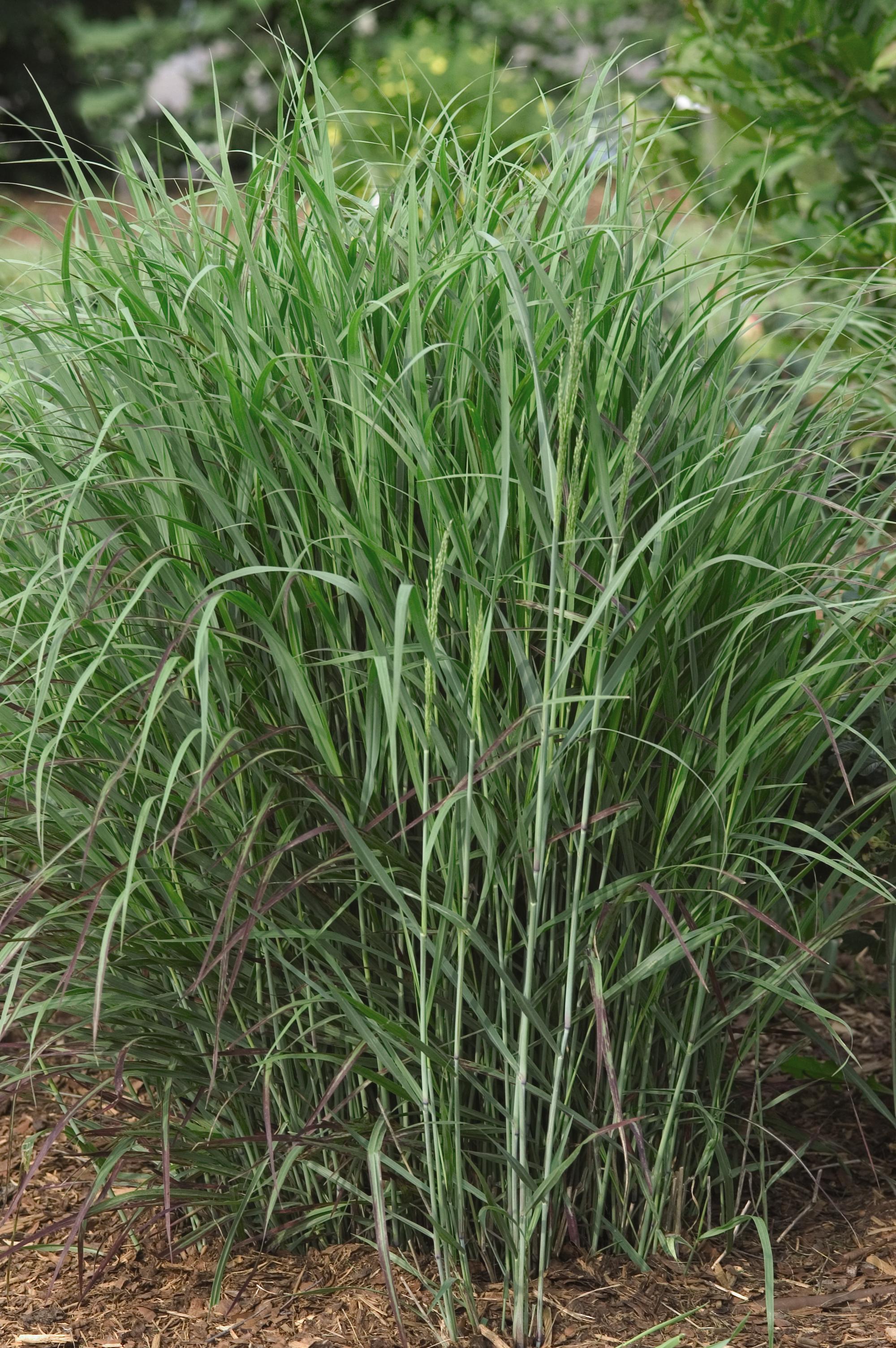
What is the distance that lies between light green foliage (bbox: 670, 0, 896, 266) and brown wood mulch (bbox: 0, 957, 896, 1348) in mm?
2747

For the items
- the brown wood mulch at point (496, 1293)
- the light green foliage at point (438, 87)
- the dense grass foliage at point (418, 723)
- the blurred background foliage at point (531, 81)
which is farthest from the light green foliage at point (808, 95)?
the brown wood mulch at point (496, 1293)

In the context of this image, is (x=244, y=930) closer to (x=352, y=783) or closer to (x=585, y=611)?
(x=352, y=783)

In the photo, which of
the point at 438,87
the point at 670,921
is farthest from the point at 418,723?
the point at 438,87

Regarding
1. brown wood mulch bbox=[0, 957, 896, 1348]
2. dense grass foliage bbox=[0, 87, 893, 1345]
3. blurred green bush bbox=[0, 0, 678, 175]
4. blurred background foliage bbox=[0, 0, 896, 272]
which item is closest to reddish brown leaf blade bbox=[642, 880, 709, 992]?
dense grass foliage bbox=[0, 87, 893, 1345]

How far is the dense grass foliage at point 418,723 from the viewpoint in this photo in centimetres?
150

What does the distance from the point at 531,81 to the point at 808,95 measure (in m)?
9.00

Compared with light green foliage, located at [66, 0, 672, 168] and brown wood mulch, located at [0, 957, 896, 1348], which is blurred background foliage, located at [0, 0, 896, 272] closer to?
light green foliage, located at [66, 0, 672, 168]

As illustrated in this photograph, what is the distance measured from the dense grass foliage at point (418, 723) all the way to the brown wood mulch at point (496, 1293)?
0.05m

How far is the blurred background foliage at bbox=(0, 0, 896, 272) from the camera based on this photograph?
301 centimetres

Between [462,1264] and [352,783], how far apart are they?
58 cm

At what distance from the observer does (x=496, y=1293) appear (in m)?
A: 1.66

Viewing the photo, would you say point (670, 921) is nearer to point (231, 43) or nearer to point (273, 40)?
point (273, 40)

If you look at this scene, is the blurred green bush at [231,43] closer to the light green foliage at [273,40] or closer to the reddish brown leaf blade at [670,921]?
the light green foliage at [273,40]

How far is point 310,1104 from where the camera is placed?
5.63 feet
